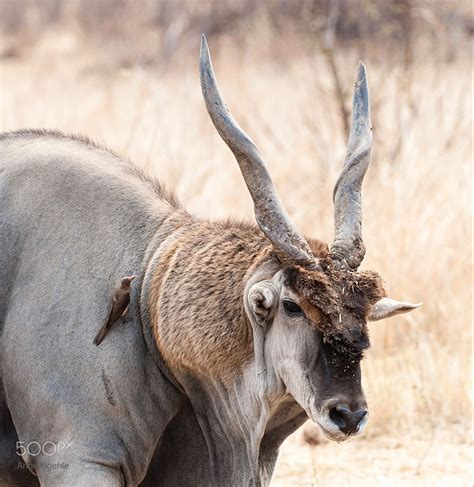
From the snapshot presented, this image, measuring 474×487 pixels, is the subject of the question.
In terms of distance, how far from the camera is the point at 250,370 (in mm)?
4523

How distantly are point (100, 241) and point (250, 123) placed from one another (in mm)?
8012

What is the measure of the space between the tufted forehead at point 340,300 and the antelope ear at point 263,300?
74mm

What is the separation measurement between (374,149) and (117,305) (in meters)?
7.23

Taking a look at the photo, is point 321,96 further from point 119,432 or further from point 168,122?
point 119,432

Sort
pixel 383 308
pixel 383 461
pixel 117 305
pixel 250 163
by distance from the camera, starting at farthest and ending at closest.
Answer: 1. pixel 383 461
2. pixel 117 305
3. pixel 250 163
4. pixel 383 308

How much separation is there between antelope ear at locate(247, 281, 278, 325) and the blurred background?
1.99 metres

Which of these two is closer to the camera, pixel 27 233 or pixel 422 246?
pixel 27 233

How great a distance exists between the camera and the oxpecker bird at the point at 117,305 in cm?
466

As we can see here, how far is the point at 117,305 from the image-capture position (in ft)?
15.4

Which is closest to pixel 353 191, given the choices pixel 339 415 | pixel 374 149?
pixel 339 415

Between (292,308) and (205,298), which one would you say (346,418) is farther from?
(205,298)

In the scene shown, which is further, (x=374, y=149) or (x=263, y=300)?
(x=374, y=149)

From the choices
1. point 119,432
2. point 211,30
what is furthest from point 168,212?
point 211,30

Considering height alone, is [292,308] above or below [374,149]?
below
